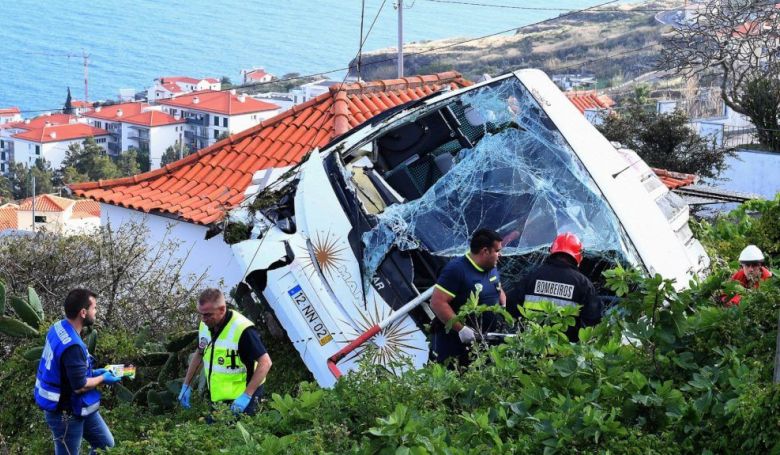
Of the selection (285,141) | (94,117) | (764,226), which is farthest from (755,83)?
(94,117)

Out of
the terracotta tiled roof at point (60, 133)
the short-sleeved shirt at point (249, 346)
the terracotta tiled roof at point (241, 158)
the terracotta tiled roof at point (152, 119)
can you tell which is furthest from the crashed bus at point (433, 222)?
the terracotta tiled roof at point (152, 119)

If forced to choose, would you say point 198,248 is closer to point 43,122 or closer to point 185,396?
point 185,396

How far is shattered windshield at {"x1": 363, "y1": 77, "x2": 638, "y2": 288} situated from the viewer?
22.5ft

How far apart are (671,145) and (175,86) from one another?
428 feet

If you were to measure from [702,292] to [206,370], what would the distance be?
325cm

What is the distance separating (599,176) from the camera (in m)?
6.93

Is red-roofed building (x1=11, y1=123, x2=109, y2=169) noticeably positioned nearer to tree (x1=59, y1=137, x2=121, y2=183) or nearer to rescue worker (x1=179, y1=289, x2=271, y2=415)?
tree (x1=59, y1=137, x2=121, y2=183)

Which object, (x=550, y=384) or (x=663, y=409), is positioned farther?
(x=550, y=384)

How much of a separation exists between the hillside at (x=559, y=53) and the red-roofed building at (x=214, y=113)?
59.7ft

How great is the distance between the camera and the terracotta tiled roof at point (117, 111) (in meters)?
127

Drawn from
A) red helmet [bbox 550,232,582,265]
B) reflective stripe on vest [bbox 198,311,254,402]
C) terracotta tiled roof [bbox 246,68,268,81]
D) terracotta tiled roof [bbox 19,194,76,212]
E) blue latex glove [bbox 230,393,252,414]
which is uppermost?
red helmet [bbox 550,232,582,265]

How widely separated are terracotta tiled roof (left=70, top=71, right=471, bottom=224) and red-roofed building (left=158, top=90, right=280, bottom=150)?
319ft

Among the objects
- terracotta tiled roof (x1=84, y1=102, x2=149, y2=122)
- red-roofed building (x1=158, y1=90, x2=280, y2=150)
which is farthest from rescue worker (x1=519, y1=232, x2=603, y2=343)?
terracotta tiled roof (x1=84, y1=102, x2=149, y2=122)

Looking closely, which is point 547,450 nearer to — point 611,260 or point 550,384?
point 550,384
